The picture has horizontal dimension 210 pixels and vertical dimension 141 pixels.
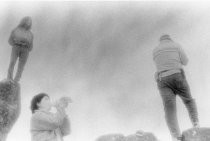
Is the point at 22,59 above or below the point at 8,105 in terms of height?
above

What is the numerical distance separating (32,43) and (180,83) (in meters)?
11.9

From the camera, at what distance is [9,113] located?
13.0m

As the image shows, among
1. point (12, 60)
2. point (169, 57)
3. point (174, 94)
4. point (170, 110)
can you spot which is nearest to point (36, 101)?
point (170, 110)

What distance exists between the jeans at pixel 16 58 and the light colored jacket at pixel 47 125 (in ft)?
35.6

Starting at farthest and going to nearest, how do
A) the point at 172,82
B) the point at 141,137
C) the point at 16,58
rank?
1. the point at 16,58
2. the point at 172,82
3. the point at 141,137

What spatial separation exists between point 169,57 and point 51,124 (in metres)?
3.61

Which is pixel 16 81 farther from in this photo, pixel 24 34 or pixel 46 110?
pixel 46 110

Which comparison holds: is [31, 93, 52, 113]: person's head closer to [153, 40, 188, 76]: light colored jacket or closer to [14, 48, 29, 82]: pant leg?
[153, 40, 188, 76]: light colored jacket

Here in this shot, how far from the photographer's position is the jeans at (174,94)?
653 cm

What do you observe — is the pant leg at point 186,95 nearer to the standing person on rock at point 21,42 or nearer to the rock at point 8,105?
the rock at point 8,105

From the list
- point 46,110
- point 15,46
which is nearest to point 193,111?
point 46,110

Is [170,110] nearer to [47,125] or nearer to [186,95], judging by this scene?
[186,95]

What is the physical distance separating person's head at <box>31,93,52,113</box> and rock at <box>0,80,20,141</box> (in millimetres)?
7917

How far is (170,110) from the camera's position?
6.61 meters
